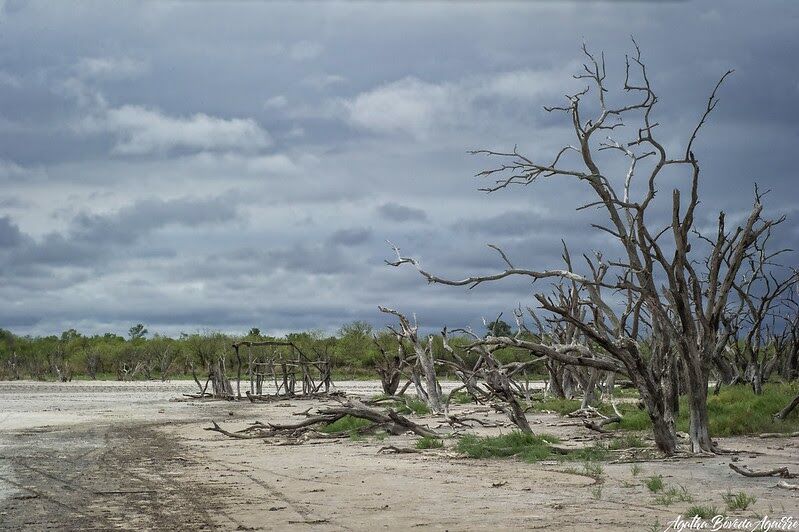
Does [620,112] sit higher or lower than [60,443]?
higher

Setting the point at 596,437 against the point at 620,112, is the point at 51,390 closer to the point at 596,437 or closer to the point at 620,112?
the point at 596,437

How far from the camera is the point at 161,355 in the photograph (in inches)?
3044

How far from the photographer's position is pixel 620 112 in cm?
1427

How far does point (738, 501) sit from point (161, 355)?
71.1 metres

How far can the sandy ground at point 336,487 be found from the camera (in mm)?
9508

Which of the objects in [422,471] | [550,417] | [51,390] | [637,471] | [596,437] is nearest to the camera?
[637,471]

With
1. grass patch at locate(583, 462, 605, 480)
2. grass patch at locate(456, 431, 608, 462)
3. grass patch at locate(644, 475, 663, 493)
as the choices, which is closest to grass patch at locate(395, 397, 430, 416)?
grass patch at locate(456, 431, 608, 462)

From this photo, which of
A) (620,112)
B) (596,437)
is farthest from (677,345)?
(596,437)

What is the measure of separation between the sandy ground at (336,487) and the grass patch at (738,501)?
12cm

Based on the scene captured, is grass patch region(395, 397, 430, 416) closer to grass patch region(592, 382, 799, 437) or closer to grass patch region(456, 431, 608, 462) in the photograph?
grass patch region(592, 382, 799, 437)

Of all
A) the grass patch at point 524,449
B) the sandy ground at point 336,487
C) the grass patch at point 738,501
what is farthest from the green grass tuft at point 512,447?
the grass patch at point 738,501

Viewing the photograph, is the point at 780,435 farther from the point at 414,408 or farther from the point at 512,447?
the point at 414,408

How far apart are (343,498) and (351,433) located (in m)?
8.33

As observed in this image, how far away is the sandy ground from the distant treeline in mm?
42364
